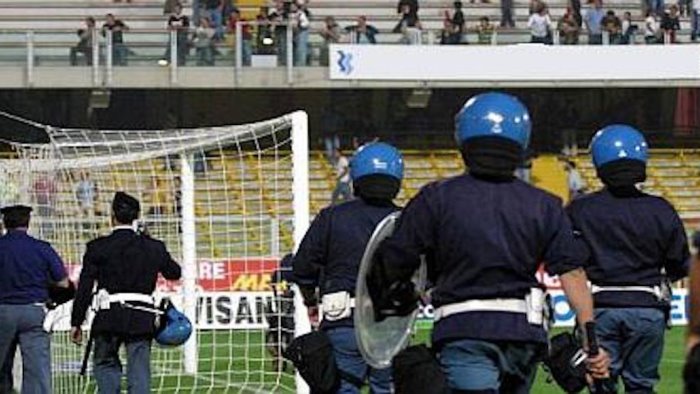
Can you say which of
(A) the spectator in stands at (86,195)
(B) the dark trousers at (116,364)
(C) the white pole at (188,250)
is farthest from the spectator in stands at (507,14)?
(B) the dark trousers at (116,364)

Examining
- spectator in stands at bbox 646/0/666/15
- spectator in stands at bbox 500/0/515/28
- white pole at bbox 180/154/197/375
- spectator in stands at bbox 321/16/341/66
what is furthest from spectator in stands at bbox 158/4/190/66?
white pole at bbox 180/154/197/375

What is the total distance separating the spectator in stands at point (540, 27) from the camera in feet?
126

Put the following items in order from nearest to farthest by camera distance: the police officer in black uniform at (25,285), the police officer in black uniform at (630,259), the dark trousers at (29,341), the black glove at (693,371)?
1. the black glove at (693,371)
2. the police officer in black uniform at (630,259)
3. the police officer in black uniform at (25,285)
4. the dark trousers at (29,341)

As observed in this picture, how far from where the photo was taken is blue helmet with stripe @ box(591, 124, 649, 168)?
11.3 metres

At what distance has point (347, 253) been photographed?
11094mm

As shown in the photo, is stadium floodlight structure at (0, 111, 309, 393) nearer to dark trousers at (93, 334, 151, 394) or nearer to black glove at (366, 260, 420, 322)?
dark trousers at (93, 334, 151, 394)

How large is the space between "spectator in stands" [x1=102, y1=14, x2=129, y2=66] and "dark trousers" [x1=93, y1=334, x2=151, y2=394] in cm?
2340

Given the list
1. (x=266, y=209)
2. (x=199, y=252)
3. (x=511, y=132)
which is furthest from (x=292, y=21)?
(x=511, y=132)

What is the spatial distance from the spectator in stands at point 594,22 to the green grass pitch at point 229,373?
1672 cm

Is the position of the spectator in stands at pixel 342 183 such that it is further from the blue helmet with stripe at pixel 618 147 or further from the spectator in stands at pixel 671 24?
the blue helmet with stripe at pixel 618 147

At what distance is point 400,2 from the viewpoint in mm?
39938

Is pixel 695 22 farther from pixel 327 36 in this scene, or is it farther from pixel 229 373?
pixel 229 373

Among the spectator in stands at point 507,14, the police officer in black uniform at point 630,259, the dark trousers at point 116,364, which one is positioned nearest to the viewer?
the police officer in black uniform at point 630,259

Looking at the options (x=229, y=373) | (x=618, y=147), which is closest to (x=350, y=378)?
(x=618, y=147)
